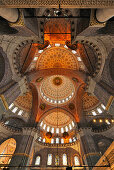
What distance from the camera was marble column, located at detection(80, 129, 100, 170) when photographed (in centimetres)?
1013

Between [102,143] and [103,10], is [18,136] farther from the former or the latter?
[103,10]

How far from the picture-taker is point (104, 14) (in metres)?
5.57

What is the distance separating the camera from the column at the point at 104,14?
520cm

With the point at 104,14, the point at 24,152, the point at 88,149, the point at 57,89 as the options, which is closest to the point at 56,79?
the point at 57,89

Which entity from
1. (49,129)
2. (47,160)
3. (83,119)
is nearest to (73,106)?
(83,119)

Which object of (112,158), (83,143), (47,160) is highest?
(112,158)

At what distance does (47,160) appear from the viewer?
16.8 metres

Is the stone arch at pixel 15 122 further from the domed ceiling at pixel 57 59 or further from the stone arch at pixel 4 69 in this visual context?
the domed ceiling at pixel 57 59

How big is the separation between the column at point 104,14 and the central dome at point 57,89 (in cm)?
1481

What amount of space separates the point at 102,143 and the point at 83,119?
14.1 ft

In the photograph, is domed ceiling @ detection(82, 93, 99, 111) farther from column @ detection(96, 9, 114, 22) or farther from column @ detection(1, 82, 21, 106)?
column @ detection(96, 9, 114, 22)

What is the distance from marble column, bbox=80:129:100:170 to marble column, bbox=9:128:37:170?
7.11 meters

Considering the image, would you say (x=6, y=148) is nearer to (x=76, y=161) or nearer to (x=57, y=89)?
(x=76, y=161)

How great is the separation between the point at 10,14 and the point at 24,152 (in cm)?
1410
